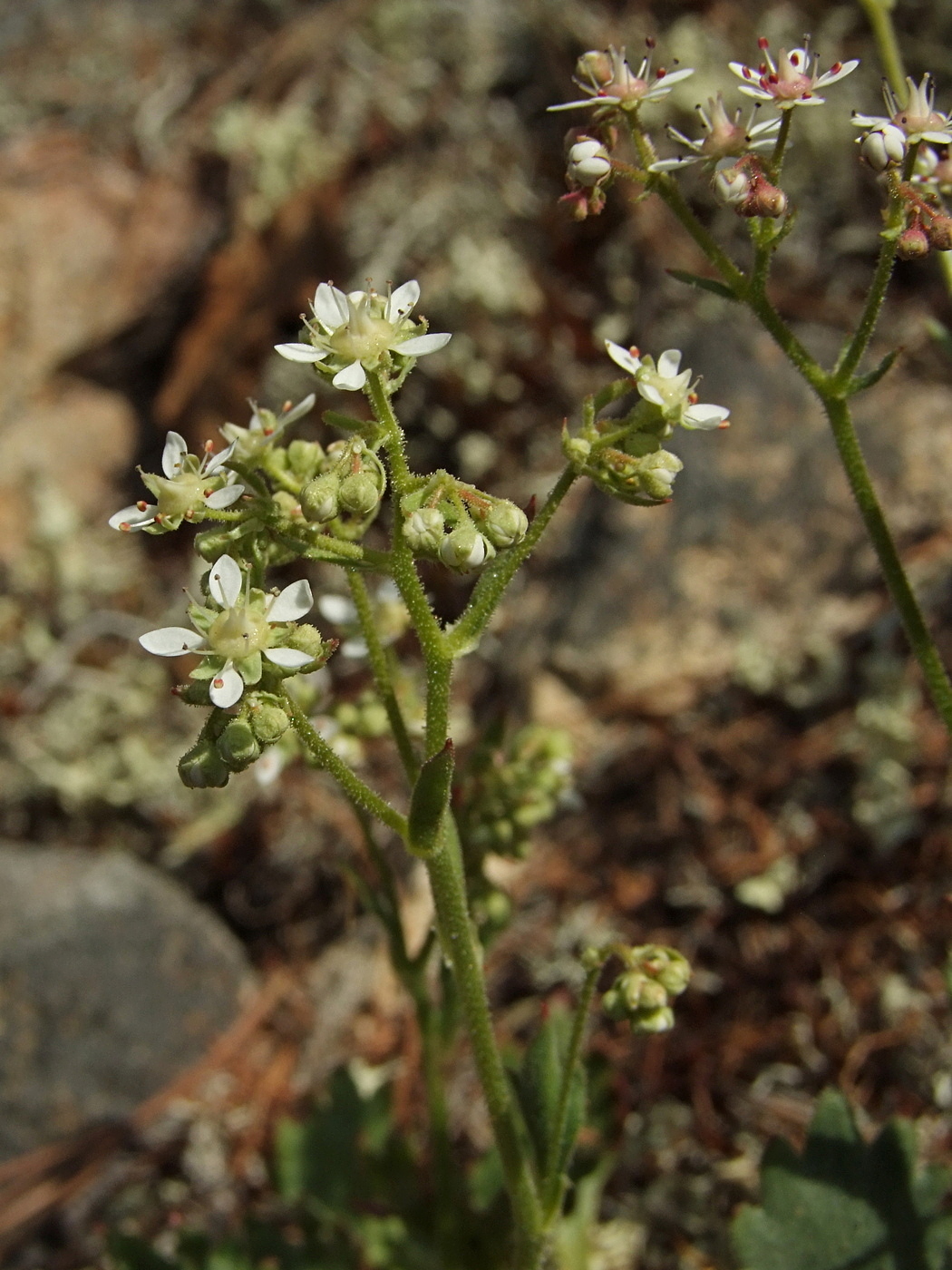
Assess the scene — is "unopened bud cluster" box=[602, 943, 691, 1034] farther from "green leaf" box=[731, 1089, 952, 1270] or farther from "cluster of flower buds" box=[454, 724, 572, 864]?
"green leaf" box=[731, 1089, 952, 1270]

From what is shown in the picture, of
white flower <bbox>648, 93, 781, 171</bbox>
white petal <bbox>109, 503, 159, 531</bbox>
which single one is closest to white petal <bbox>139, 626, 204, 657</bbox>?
white petal <bbox>109, 503, 159, 531</bbox>

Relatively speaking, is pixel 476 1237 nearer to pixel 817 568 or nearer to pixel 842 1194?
pixel 842 1194

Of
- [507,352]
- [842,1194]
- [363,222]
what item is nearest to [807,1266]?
[842,1194]

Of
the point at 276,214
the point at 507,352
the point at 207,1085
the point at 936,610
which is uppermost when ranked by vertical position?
the point at 276,214

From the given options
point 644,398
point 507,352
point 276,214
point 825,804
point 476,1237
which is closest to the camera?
point 644,398

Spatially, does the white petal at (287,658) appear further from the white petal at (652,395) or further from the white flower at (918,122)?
the white flower at (918,122)

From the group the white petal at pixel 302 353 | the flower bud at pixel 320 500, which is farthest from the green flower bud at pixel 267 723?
the white petal at pixel 302 353
